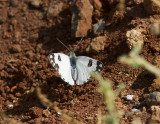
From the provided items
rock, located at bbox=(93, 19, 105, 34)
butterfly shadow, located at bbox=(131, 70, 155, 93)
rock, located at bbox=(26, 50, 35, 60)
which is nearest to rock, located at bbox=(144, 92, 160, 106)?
butterfly shadow, located at bbox=(131, 70, 155, 93)

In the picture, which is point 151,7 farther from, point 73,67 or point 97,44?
point 73,67

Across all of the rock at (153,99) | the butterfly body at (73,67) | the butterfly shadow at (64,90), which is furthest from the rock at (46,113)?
the rock at (153,99)

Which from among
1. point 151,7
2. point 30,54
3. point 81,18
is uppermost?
point 81,18

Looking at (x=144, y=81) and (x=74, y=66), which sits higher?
(x=74, y=66)

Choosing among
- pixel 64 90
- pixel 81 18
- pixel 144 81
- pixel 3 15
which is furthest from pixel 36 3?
pixel 144 81

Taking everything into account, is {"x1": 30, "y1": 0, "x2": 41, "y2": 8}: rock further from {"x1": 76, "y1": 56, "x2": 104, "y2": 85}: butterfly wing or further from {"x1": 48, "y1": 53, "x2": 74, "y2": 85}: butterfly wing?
{"x1": 76, "y1": 56, "x2": 104, "y2": 85}: butterfly wing

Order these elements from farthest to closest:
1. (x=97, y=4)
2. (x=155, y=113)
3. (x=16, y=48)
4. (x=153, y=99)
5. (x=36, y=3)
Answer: (x=36, y=3) → (x=16, y=48) → (x=97, y=4) → (x=153, y=99) → (x=155, y=113)

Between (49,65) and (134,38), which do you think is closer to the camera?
(134,38)

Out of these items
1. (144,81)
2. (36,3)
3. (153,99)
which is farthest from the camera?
(36,3)
